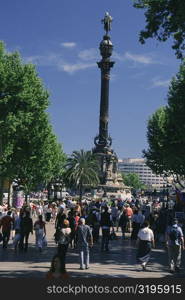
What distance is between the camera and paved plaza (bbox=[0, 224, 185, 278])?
13.1 m

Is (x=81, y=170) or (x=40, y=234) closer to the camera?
(x=40, y=234)

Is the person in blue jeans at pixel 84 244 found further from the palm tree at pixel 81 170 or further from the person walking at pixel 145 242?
the palm tree at pixel 81 170

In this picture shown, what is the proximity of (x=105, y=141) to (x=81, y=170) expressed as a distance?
51.7 feet

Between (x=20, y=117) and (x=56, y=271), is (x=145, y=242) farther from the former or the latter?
(x=20, y=117)

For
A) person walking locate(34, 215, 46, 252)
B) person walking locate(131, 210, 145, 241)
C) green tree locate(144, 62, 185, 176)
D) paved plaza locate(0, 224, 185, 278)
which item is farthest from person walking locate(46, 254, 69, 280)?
green tree locate(144, 62, 185, 176)

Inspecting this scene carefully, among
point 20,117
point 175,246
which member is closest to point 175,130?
point 20,117

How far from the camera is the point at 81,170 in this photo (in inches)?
2729

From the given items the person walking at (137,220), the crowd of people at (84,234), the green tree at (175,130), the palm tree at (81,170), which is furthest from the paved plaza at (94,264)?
the palm tree at (81,170)

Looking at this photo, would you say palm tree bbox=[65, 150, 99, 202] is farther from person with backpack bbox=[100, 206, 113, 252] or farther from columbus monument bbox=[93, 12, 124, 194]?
person with backpack bbox=[100, 206, 113, 252]

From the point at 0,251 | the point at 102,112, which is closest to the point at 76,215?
the point at 0,251

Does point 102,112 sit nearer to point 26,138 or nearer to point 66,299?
point 26,138

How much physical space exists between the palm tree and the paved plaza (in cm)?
4864

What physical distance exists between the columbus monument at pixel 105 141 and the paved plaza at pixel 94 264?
6150cm

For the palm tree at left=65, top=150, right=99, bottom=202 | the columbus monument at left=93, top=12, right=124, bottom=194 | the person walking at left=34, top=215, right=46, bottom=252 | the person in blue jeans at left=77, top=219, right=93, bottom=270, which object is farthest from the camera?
the columbus monument at left=93, top=12, right=124, bottom=194
